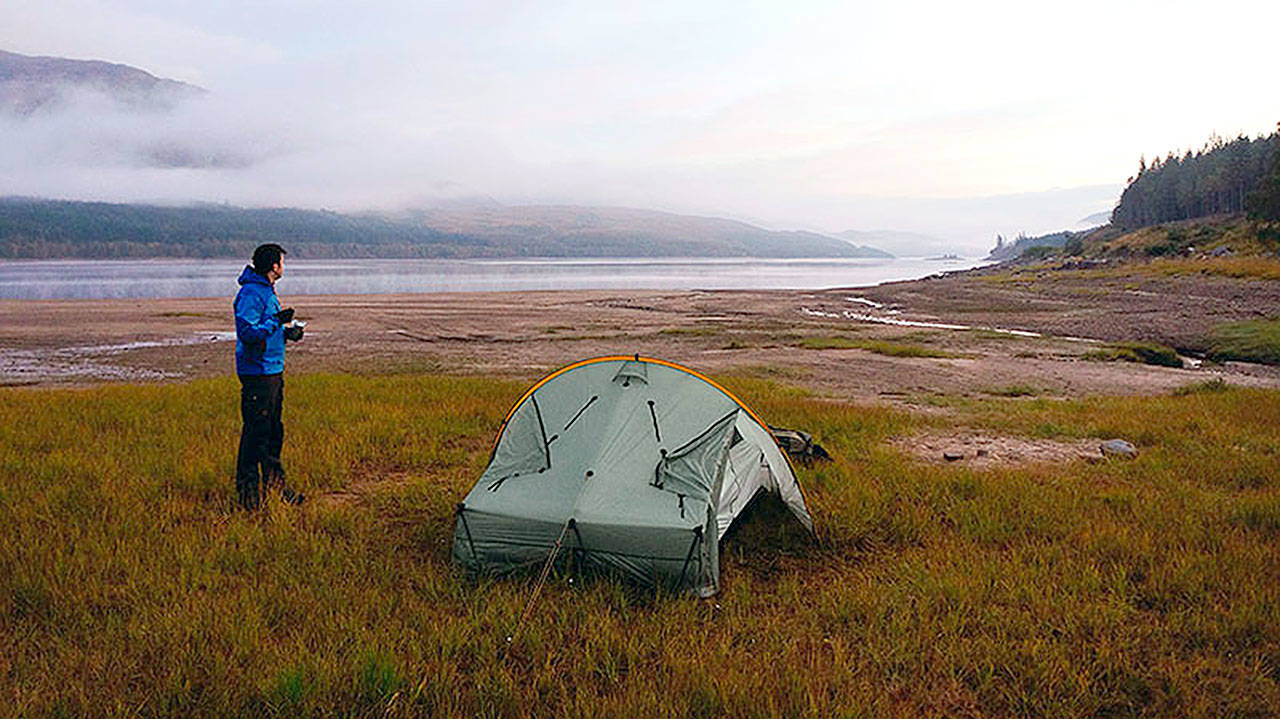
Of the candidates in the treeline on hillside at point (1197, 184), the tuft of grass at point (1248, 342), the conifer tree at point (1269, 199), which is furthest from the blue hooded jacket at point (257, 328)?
the treeline on hillside at point (1197, 184)

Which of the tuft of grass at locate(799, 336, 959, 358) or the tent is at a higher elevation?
the tent

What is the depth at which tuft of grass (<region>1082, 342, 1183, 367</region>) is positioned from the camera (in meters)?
22.1

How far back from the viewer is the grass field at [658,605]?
4242 millimetres

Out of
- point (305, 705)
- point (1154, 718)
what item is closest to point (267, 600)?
point (305, 705)

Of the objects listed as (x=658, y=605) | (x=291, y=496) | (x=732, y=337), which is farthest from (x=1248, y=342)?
(x=291, y=496)

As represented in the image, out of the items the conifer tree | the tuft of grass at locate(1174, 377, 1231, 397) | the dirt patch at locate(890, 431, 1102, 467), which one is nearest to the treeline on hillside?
the conifer tree

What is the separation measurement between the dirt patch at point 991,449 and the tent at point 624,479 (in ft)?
13.5

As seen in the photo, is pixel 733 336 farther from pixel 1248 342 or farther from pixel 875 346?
pixel 1248 342

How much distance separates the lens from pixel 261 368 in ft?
23.5

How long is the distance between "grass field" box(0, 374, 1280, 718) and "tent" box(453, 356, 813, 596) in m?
0.30

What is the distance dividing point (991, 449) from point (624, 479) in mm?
7212

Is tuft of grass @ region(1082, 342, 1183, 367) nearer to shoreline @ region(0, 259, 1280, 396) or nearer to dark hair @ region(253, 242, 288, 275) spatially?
shoreline @ region(0, 259, 1280, 396)

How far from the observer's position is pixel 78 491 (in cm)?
757

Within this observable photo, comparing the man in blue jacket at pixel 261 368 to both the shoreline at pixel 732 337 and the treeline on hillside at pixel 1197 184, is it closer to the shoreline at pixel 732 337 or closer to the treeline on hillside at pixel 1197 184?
the shoreline at pixel 732 337
